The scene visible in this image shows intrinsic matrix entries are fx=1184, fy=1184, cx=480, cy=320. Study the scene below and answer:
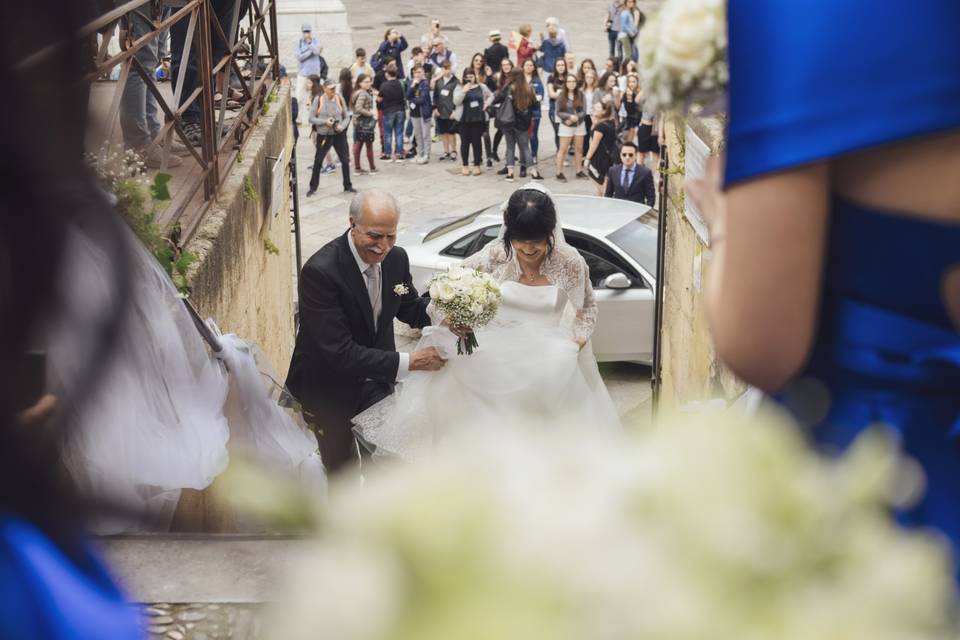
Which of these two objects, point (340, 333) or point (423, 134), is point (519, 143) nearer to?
point (423, 134)

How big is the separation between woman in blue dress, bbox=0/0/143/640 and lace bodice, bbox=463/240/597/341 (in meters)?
5.42

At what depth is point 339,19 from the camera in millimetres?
23734

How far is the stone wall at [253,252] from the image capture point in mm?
5484

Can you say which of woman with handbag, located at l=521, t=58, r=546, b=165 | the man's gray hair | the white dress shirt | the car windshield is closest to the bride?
the white dress shirt

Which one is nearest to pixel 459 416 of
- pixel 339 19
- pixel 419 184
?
pixel 419 184

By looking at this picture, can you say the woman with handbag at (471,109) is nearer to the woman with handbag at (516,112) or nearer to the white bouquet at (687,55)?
the woman with handbag at (516,112)

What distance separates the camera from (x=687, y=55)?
1.57 meters

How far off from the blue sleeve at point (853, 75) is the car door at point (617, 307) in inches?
355

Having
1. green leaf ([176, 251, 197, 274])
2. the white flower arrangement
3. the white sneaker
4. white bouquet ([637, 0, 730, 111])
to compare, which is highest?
white bouquet ([637, 0, 730, 111])

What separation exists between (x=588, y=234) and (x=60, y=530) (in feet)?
31.4

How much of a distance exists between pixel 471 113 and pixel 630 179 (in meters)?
4.94

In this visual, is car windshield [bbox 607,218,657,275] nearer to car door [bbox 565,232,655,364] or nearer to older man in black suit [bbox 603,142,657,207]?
car door [bbox 565,232,655,364]

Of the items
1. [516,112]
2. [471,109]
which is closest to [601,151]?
[516,112]

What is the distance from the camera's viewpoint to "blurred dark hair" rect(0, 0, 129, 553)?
90 centimetres
